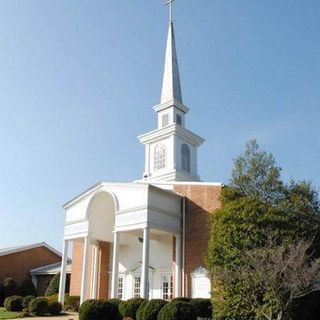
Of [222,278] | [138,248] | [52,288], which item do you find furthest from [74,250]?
[222,278]

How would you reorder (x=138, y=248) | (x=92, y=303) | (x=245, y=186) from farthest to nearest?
(x=138, y=248) < (x=245, y=186) < (x=92, y=303)

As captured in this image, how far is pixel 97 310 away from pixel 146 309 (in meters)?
3.28

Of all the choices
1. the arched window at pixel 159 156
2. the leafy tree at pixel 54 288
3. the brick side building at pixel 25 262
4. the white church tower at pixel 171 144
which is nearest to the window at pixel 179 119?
the white church tower at pixel 171 144

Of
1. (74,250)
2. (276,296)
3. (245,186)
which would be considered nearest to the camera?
(276,296)

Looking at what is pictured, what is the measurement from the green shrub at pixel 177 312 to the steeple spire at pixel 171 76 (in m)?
20.7

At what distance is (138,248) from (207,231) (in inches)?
270

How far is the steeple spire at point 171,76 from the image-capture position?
1607 inches

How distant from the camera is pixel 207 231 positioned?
29484 mm

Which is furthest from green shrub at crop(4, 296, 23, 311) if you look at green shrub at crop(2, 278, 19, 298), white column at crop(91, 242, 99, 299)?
green shrub at crop(2, 278, 19, 298)

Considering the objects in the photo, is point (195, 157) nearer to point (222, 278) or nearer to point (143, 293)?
point (143, 293)

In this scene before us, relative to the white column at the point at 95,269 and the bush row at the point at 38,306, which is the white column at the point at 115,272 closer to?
the bush row at the point at 38,306

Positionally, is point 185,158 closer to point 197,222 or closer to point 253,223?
point 197,222

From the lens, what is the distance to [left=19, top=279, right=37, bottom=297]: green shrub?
43.1 metres

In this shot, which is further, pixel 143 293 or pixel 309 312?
pixel 143 293
